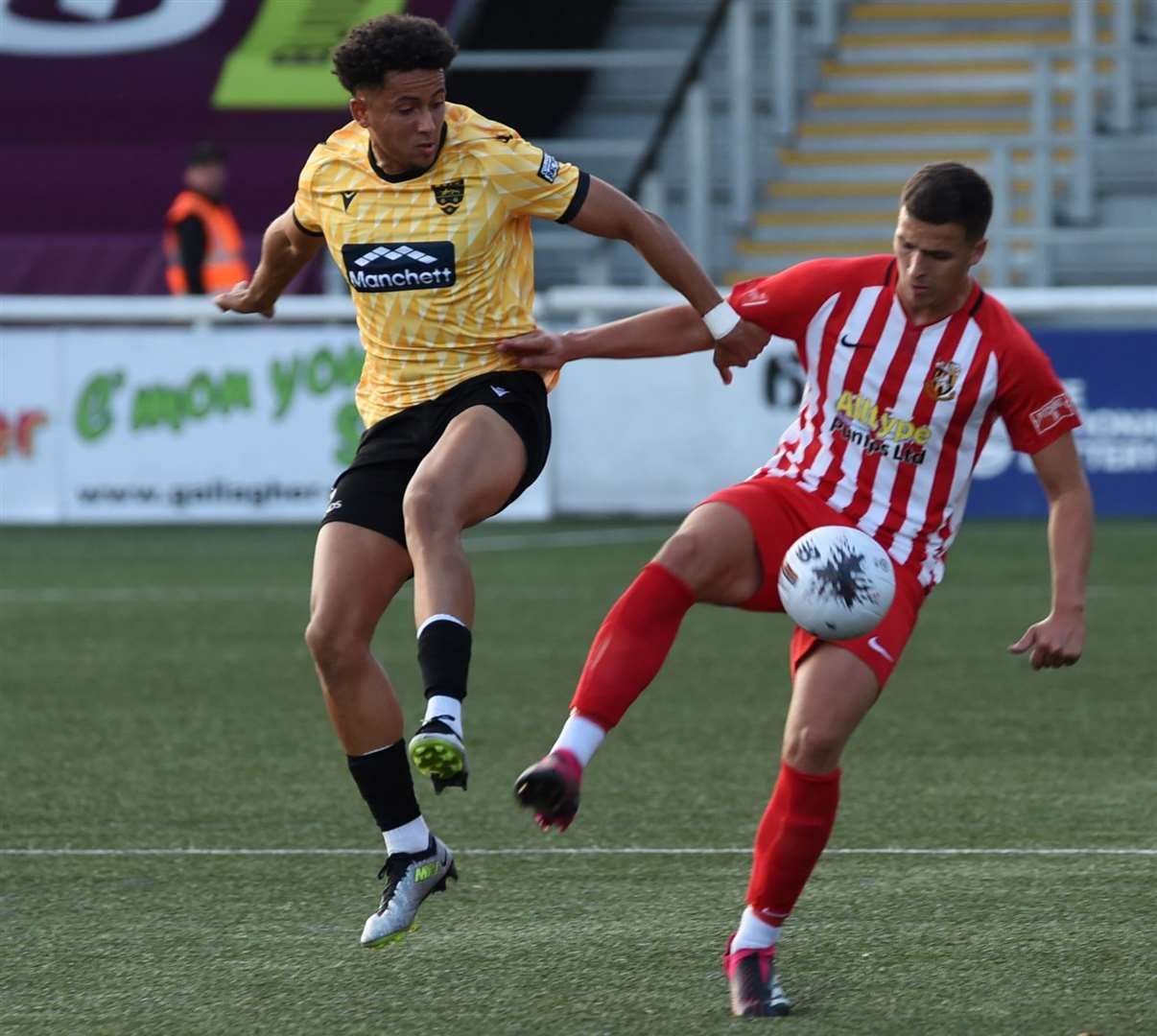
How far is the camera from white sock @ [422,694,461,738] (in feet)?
14.2

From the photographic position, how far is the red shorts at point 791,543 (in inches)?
164

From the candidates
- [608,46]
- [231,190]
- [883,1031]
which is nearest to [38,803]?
[883,1031]

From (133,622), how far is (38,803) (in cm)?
385

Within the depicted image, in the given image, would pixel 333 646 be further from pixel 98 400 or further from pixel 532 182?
pixel 98 400

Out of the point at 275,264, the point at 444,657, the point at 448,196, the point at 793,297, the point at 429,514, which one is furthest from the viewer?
the point at 275,264

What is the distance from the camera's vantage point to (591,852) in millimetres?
5539

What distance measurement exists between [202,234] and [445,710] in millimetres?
11276

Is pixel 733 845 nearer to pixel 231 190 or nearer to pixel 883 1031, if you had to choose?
pixel 883 1031

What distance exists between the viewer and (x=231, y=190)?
18.2 m

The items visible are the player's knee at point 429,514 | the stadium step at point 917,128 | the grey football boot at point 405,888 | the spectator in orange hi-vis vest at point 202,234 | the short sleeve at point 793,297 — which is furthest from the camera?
the stadium step at point 917,128

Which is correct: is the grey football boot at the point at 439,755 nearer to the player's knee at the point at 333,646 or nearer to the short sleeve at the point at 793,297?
the player's knee at the point at 333,646

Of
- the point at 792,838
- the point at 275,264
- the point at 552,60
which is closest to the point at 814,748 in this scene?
the point at 792,838

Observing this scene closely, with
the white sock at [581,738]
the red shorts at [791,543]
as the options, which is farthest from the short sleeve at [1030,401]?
the white sock at [581,738]

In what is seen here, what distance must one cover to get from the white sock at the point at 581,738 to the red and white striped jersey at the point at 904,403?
626 mm
